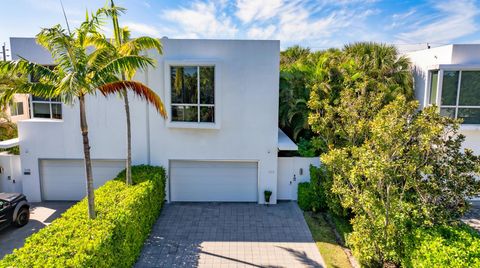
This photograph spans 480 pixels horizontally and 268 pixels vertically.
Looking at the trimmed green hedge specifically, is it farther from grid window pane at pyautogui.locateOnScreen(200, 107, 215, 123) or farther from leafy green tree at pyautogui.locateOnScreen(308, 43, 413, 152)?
leafy green tree at pyautogui.locateOnScreen(308, 43, 413, 152)

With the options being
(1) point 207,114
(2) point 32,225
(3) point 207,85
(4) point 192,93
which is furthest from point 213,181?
(2) point 32,225

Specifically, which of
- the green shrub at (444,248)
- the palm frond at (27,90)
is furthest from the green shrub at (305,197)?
the palm frond at (27,90)

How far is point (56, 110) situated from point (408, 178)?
44.8ft

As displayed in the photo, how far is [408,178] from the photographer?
23.7 feet

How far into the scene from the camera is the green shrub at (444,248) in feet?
20.4

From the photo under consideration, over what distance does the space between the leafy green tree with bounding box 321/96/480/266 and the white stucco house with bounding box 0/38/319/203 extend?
521 cm

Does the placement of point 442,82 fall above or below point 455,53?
below

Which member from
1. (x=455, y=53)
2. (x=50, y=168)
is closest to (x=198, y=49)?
(x=50, y=168)

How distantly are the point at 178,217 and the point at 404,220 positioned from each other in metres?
8.02

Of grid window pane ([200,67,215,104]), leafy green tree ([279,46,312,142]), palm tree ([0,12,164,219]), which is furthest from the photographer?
leafy green tree ([279,46,312,142])

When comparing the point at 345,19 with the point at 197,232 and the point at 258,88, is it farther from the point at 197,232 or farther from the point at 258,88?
the point at 197,232

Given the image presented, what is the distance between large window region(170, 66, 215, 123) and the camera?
40.1 feet

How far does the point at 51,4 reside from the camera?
884 centimetres

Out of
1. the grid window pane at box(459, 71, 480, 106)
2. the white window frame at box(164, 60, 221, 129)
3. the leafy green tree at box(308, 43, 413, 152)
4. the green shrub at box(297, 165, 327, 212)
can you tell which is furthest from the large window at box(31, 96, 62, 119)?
the grid window pane at box(459, 71, 480, 106)
